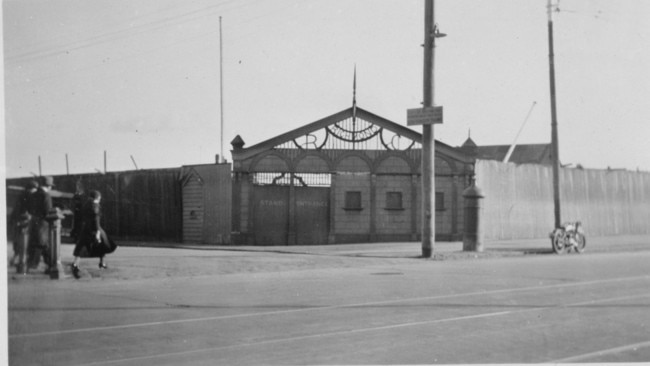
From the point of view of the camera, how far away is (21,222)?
13.5 m

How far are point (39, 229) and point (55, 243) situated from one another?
1.39 feet

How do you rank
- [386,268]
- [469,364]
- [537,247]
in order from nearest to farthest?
[469,364] < [386,268] < [537,247]

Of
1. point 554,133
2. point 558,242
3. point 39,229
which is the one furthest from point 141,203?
point 554,133

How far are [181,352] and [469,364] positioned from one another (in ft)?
8.89

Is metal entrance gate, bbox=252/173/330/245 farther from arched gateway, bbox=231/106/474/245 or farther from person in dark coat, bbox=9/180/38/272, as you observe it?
person in dark coat, bbox=9/180/38/272

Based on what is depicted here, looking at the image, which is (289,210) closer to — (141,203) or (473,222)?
(141,203)

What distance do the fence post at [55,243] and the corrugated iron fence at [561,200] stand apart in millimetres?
18778

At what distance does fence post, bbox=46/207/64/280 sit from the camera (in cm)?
1333

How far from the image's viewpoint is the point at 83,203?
1468 cm

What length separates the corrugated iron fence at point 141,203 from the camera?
26938 millimetres

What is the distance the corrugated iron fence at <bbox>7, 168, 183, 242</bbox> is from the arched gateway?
2.65m

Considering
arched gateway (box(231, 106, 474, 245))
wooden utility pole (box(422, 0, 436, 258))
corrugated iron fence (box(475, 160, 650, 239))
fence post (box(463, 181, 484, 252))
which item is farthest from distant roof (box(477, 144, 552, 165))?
wooden utility pole (box(422, 0, 436, 258))

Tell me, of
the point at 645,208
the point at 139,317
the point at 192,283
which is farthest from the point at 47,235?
the point at 645,208

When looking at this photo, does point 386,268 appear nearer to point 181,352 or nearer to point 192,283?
point 192,283
